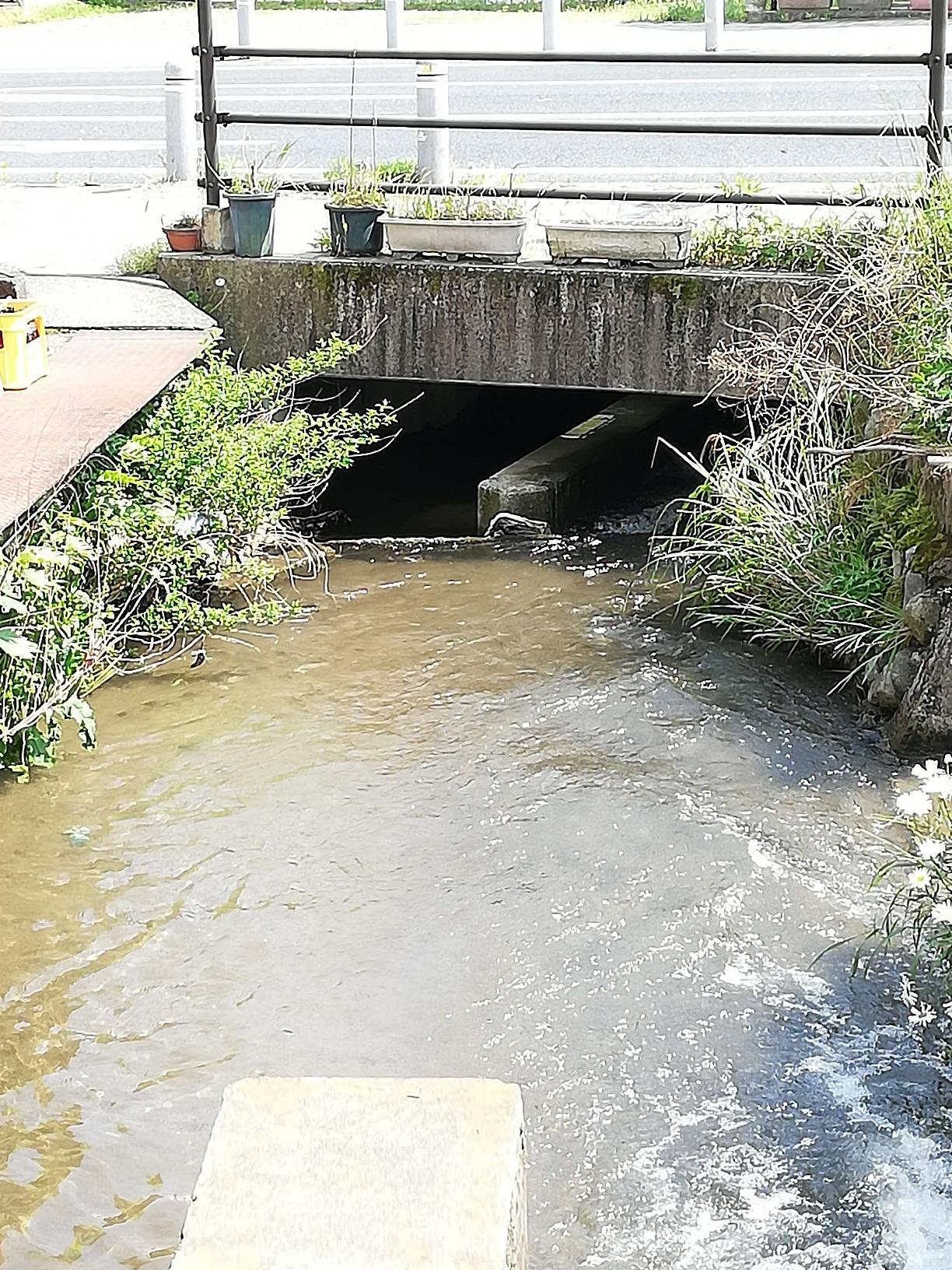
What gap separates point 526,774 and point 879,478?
1859 millimetres

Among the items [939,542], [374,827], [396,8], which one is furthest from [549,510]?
[396,8]

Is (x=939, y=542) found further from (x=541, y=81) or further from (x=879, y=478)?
(x=541, y=81)

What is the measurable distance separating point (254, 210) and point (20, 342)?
1.86 metres

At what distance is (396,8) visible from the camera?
638 inches

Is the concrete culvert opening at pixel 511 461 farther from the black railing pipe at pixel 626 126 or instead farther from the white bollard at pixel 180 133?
the white bollard at pixel 180 133

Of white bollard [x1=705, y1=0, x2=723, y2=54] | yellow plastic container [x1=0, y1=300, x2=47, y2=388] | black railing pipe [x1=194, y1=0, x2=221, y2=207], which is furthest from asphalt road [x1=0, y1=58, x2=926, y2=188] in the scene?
yellow plastic container [x1=0, y1=300, x2=47, y2=388]

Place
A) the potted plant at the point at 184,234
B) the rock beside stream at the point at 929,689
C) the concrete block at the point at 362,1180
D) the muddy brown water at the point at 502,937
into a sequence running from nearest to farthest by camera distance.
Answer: the concrete block at the point at 362,1180
the muddy brown water at the point at 502,937
the rock beside stream at the point at 929,689
the potted plant at the point at 184,234

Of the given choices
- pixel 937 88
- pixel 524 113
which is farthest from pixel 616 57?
pixel 524 113

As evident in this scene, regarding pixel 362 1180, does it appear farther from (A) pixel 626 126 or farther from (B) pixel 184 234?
(B) pixel 184 234

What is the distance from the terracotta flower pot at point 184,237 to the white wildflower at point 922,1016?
538 centimetres

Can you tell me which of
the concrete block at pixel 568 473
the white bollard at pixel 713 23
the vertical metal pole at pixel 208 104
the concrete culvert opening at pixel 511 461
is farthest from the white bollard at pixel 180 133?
the white bollard at pixel 713 23

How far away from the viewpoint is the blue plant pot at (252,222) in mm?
7648

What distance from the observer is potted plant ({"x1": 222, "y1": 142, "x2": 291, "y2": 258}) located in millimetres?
7652

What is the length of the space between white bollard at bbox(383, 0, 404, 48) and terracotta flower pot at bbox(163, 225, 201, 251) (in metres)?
9.19
